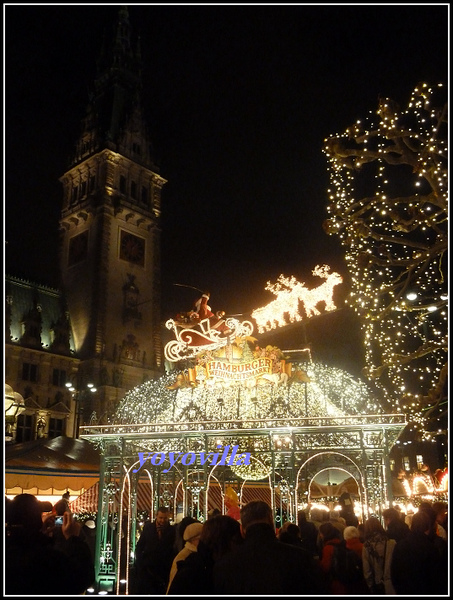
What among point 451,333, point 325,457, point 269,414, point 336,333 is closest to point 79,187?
point 336,333

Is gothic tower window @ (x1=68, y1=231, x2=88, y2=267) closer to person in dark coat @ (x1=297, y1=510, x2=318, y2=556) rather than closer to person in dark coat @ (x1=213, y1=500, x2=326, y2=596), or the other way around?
person in dark coat @ (x1=297, y1=510, x2=318, y2=556)

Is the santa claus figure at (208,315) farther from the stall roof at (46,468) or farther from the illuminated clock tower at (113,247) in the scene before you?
the illuminated clock tower at (113,247)

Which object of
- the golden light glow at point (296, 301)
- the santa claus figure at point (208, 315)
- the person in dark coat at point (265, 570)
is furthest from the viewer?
the golden light glow at point (296, 301)

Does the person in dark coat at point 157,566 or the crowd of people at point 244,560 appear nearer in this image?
the crowd of people at point 244,560

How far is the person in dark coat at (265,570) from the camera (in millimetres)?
3633

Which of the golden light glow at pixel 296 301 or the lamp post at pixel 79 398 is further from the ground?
the golden light glow at pixel 296 301

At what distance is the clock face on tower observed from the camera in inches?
2055

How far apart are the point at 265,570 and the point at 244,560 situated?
200 mm

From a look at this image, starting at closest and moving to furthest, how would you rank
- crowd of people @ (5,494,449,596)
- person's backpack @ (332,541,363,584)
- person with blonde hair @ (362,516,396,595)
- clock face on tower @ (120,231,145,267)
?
crowd of people @ (5,494,449,596)
person's backpack @ (332,541,363,584)
person with blonde hair @ (362,516,396,595)
clock face on tower @ (120,231,145,267)

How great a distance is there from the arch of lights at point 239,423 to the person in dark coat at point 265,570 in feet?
27.9

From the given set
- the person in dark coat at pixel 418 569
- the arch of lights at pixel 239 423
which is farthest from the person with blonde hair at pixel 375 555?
the arch of lights at pixel 239 423

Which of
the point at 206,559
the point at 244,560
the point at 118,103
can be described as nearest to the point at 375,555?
the point at 206,559

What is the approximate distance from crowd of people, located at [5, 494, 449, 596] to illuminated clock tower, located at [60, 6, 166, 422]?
39.5m

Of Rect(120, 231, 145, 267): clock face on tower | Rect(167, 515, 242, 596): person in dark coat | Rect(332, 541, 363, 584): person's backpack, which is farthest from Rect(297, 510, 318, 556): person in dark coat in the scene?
Rect(120, 231, 145, 267): clock face on tower
